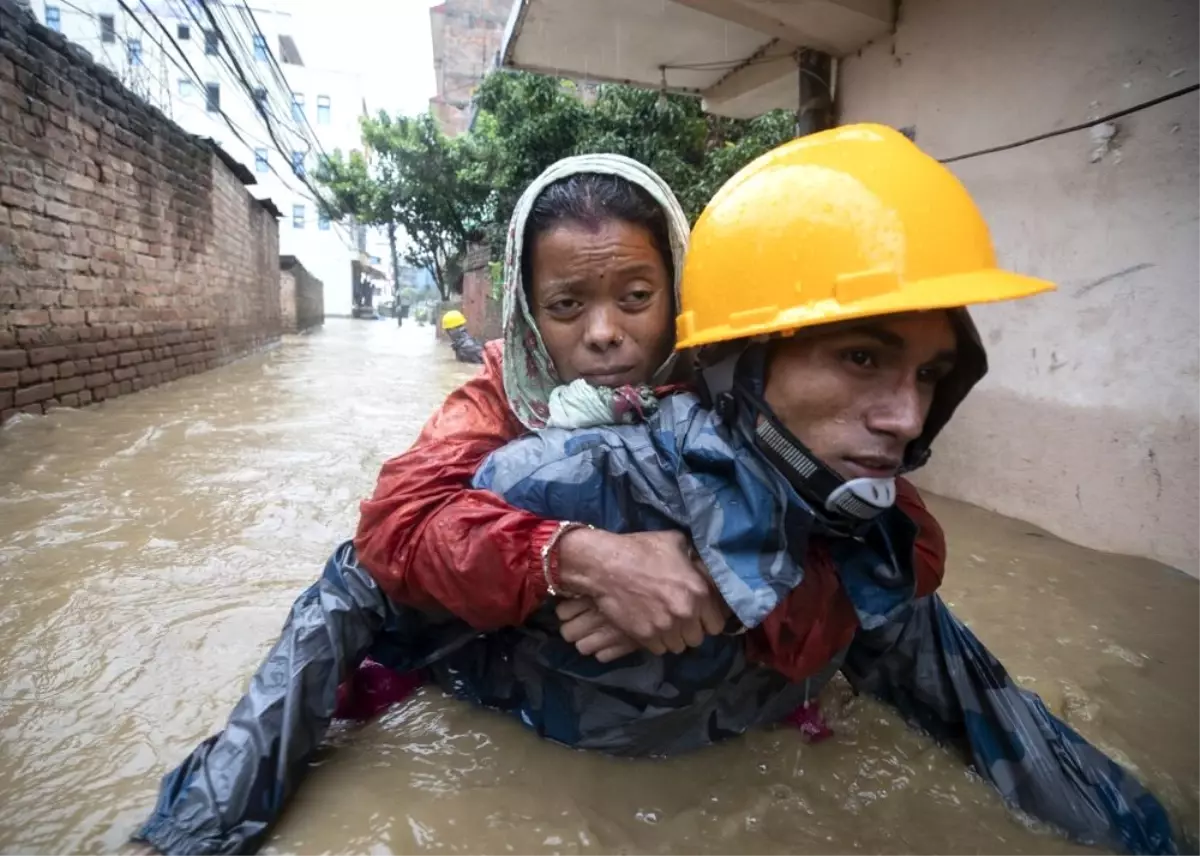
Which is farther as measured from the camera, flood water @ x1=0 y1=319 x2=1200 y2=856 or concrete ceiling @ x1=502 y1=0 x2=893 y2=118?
concrete ceiling @ x1=502 y1=0 x2=893 y2=118

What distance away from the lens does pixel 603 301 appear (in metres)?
1.57

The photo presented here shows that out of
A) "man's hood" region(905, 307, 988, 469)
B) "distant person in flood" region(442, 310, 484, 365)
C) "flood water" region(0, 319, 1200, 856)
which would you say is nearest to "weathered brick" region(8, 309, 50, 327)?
"flood water" region(0, 319, 1200, 856)

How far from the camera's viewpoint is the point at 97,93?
6.12 m

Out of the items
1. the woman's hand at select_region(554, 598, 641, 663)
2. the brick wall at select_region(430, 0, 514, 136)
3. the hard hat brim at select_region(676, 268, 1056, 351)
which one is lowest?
the woman's hand at select_region(554, 598, 641, 663)

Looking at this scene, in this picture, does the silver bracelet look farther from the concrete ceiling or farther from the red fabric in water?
the concrete ceiling

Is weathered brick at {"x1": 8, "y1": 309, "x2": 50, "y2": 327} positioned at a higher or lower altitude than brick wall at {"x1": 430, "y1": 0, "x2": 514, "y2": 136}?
lower

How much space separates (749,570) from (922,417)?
430 millimetres

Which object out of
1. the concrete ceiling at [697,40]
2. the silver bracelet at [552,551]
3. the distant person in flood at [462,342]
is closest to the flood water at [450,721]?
the silver bracelet at [552,551]

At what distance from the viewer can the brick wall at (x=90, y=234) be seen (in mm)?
4953

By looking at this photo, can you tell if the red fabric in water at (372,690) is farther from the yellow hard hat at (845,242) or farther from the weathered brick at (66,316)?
the weathered brick at (66,316)

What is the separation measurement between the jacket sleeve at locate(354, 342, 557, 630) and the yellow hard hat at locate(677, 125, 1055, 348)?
1.81 feet

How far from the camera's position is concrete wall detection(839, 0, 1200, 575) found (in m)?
2.69

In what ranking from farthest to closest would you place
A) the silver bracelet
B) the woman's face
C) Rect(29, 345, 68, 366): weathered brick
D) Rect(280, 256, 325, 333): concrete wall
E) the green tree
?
the green tree → Rect(280, 256, 325, 333): concrete wall → Rect(29, 345, 68, 366): weathered brick → the woman's face → the silver bracelet

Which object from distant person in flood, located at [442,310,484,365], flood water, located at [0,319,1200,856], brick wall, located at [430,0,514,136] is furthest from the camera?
brick wall, located at [430,0,514,136]
